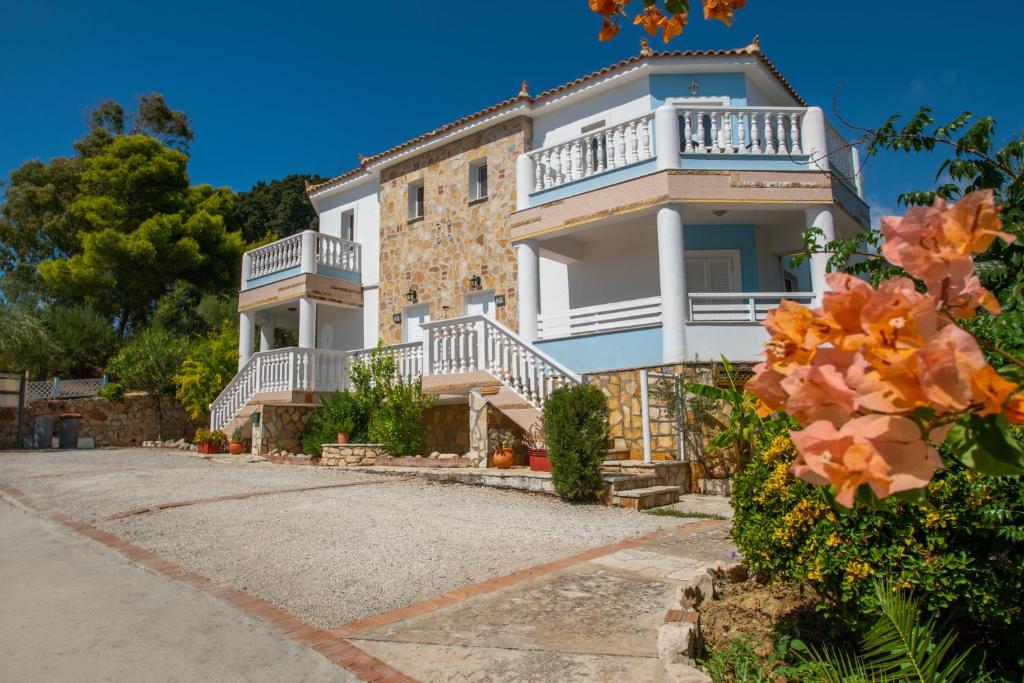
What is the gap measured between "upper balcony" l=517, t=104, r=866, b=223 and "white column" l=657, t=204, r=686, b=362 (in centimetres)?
77

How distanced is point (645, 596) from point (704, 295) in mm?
7467

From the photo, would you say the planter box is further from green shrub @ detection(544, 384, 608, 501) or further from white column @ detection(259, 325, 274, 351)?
white column @ detection(259, 325, 274, 351)

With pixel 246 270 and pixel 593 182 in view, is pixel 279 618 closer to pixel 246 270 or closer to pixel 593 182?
pixel 593 182

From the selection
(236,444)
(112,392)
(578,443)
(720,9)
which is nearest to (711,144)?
(578,443)

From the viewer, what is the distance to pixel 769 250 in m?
14.2

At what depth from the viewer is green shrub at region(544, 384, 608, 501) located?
8.52m

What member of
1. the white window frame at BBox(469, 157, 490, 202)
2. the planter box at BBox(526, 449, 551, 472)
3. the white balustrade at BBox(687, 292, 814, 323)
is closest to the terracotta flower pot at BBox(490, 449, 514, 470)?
the planter box at BBox(526, 449, 551, 472)

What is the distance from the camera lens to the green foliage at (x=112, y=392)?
68.4 feet

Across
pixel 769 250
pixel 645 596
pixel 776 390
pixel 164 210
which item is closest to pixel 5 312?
pixel 164 210

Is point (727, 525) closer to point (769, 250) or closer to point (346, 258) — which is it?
point (769, 250)

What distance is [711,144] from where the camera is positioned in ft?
39.8

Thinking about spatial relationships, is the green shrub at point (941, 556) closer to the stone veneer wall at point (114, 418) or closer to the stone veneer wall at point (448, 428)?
the stone veneer wall at point (448, 428)

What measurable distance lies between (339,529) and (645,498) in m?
3.76

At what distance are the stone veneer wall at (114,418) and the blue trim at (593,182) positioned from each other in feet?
49.5
